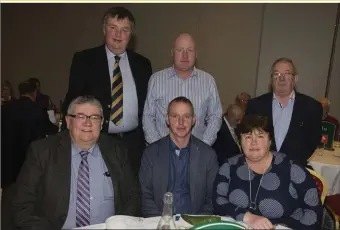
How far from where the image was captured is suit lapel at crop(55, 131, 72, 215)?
2072mm

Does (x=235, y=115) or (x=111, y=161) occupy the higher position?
(x=235, y=115)

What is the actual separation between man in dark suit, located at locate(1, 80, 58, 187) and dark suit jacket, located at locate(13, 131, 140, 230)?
217 cm

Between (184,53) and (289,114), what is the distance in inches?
42.0

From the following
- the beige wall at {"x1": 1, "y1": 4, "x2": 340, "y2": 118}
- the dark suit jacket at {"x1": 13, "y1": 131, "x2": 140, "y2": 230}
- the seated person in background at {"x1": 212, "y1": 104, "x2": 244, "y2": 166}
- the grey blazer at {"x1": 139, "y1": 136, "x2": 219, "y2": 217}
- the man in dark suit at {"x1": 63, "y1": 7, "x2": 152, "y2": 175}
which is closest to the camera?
the dark suit jacket at {"x1": 13, "y1": 131, "x2": 140, "y2": 230}

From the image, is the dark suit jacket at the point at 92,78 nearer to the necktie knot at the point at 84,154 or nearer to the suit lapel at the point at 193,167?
the necktie knot at the point at 84,154

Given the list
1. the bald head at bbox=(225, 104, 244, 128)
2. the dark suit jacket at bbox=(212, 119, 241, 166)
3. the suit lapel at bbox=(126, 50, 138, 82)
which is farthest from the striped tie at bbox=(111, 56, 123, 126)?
the bald head at bbox=(225, 104, 244, 128)

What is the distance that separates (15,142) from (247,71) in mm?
4119

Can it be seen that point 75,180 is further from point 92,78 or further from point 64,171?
point 92,78

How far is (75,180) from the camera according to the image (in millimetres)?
2129

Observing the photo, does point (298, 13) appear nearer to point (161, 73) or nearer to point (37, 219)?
point (161, 73)

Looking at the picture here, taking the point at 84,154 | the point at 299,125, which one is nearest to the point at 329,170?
the point at 299,125

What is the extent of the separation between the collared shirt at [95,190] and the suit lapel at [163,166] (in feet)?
1.24

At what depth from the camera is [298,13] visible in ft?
19.8

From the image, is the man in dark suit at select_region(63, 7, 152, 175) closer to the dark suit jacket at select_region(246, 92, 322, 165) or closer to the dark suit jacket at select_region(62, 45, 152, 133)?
the dark suit jacket at select_region(62, 45, 152, 133)
